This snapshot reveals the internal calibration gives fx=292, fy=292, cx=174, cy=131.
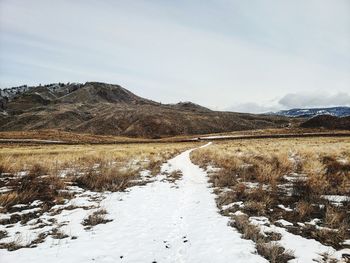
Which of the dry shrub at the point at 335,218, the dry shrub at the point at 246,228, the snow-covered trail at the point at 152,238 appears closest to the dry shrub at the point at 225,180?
the snow-covered trail at the point at 152,238

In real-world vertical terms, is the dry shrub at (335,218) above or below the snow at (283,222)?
above

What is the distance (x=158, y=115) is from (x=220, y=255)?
145494 mm

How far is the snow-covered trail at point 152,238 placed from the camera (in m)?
5.91

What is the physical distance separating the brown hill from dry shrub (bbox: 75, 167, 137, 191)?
113m

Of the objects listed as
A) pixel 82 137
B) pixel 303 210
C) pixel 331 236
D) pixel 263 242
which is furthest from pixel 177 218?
pixel 82 137

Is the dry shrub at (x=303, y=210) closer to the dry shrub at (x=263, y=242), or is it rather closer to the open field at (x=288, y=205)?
the open field at (x=288, y=205)

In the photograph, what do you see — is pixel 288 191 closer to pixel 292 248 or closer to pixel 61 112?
pixel 292 248

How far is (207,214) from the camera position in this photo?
8.71 m

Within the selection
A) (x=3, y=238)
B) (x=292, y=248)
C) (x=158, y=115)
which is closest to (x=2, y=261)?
(x=3, y=238)

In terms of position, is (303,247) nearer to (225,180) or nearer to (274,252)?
(274,252)

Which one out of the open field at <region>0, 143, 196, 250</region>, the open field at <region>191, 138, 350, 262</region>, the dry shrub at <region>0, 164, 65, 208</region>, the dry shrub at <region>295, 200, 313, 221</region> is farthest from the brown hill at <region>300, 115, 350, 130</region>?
the dry shrub at <region>0, 164, 65, 208</region>

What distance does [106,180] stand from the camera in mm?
13414

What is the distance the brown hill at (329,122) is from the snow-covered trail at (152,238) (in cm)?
11602

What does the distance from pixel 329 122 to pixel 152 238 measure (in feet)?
408
